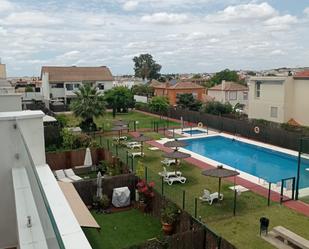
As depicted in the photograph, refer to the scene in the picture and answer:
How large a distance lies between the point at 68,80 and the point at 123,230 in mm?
45576

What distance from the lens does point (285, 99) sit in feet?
104

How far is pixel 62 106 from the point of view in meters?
50.1

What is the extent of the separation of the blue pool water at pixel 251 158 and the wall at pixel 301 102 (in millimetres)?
6834

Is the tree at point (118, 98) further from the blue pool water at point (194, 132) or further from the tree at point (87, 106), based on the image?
the blue pool water at point (194, 132)

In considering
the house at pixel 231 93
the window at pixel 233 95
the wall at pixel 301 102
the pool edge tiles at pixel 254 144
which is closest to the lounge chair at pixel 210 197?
the pool edge tiles at pixel 254 144

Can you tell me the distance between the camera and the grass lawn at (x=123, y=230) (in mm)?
11732

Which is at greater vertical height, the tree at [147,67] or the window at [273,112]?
the tree at [147,67]

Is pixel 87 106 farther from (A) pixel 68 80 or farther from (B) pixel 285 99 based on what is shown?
(A) pixel 68 80

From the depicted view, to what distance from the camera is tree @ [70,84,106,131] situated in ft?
106

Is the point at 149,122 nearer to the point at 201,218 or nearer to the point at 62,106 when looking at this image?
the point at 62,106

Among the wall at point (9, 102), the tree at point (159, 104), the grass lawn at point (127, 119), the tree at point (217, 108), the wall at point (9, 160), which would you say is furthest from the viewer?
the tree at point (159, 104)

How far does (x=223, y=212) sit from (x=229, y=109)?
26.0m

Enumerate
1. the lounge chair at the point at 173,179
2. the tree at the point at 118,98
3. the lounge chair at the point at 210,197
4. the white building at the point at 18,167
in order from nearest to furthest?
1. the white building at the point at 18,167
2. the lounge chair at the point at 210,197
3. the lounge chair at the point at 173,179
4. the tree at the point at 118,98

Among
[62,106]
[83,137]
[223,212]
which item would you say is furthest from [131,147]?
[62,106]
